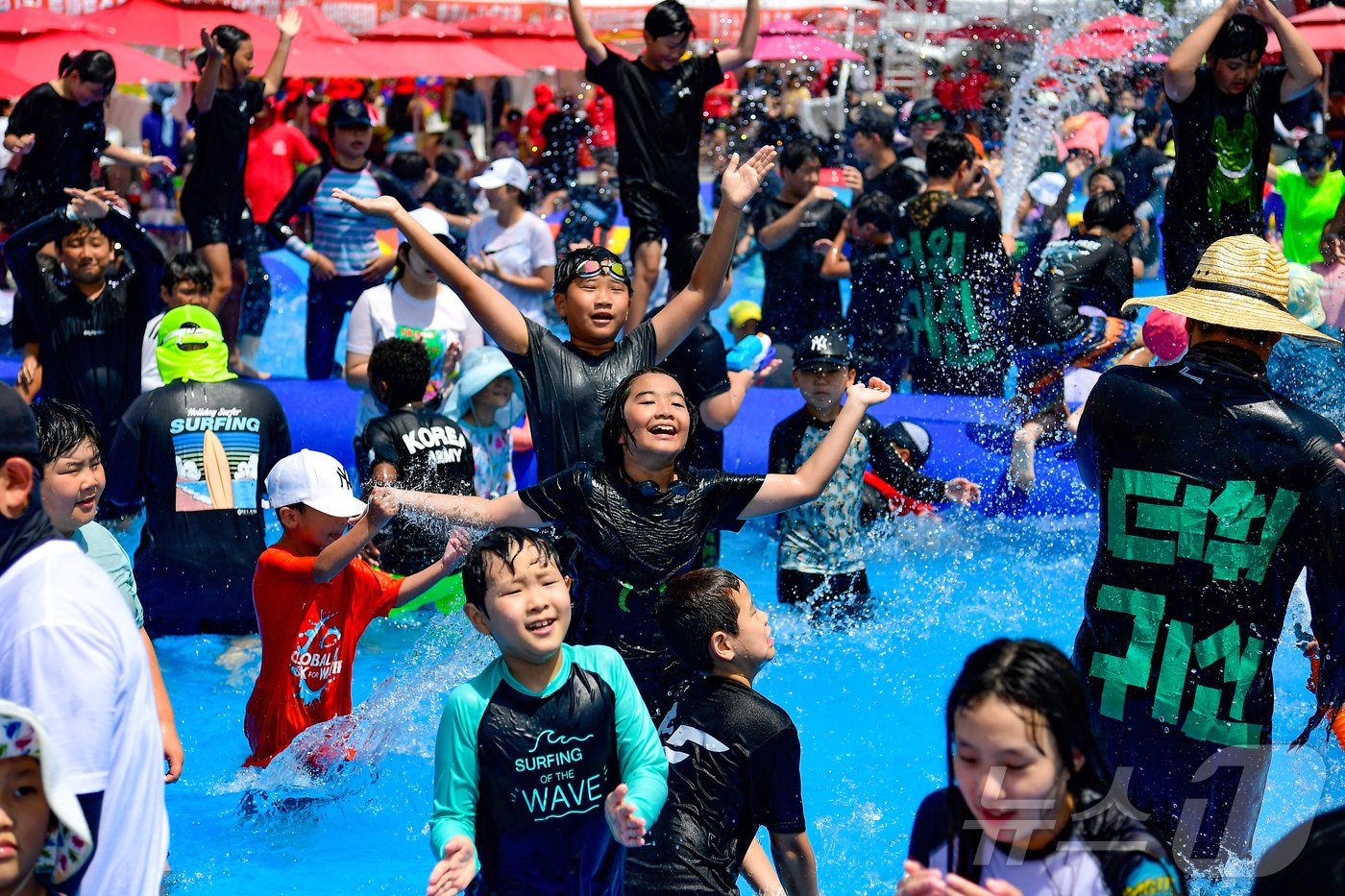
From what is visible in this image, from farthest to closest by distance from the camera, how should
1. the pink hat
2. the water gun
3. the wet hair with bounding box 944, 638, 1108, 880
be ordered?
the water gun, the pink hat, the wet hair with bounding box 944, 638, 1108, 880

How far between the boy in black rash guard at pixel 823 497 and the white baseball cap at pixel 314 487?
2023mm

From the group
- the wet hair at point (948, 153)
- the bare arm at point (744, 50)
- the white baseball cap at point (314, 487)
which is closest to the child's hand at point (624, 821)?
the white baseball cap at point (314, 487)

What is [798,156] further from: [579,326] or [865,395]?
[865,395]

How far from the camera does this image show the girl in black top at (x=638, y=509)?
3641 mm

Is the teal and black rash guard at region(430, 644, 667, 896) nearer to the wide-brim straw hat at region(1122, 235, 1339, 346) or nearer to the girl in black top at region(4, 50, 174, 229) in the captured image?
the wide-brim straw hat at region(1122, 235, 1339, 346)

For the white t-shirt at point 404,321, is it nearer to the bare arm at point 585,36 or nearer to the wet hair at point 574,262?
the bare arm at point 585,36

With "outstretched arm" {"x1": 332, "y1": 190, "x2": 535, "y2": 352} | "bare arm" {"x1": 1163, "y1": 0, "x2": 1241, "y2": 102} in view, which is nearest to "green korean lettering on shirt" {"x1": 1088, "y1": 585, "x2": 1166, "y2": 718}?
"outstretched arm" {"x1": 332, "y1": 190, "x2": 535, "y2": 352}

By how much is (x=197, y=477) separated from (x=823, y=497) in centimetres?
234

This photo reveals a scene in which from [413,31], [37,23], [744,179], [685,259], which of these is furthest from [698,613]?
[413,31]

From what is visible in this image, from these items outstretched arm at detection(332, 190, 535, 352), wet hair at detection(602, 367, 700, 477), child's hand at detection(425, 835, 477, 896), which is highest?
outstretched arm at detection(332, 190, 535, 352)

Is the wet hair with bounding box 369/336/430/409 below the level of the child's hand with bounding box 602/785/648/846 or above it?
above

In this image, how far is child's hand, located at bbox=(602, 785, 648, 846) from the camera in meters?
2.80

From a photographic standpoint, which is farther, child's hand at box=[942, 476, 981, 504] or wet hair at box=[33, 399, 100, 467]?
child's hand at box=[942, 476, 981, 504]

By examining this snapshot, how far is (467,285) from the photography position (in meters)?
4.11
